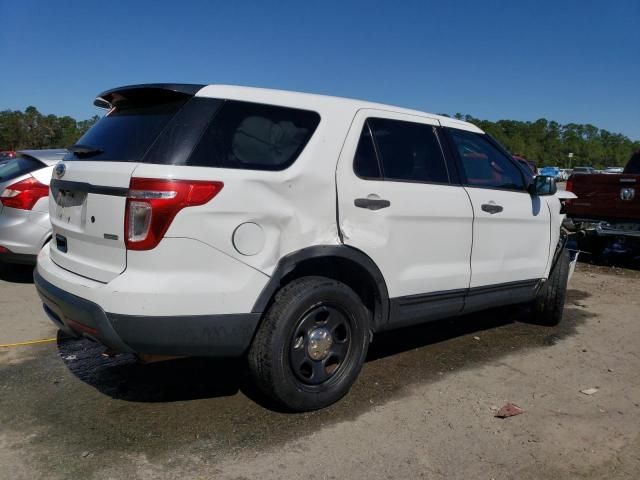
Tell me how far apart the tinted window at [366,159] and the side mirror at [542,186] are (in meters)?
1.88

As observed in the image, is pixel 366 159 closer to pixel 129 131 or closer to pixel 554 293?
pixel 129 131

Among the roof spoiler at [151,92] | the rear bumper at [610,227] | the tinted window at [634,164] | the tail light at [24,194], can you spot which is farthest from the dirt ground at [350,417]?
the tinted window at [634,164]

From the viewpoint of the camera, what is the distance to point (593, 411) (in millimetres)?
3566

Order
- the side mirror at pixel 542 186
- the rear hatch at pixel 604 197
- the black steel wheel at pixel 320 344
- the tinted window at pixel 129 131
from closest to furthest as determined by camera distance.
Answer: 1. the tinted window at pixel 129 131
2. the black steel wheel at pixel 320 344
3. the side mirror at pixel 542 186
4. the rear hatch at pixel 604 197

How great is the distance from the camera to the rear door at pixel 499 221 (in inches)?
168

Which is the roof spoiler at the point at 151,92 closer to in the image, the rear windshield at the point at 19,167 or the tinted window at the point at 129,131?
the tinted window at the point at 129,131

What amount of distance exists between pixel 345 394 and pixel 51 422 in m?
1.76

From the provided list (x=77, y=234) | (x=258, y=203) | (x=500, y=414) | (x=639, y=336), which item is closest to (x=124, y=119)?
(x=77, y=234)

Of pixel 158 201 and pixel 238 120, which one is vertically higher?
pixel 238 120

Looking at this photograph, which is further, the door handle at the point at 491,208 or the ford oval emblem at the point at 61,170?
the door handle at the point at 491,208

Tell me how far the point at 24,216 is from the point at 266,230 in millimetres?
4271

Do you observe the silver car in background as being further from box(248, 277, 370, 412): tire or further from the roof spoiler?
box(248, 277, 370, 412): tire

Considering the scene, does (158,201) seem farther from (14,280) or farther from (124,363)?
(14,280)

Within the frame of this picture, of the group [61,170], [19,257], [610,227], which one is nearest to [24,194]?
[19,257]
